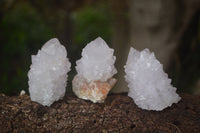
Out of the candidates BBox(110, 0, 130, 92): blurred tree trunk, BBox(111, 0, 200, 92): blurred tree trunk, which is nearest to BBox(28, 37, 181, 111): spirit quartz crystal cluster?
BBox(111, 0, 200, 92): blurred tree trunk

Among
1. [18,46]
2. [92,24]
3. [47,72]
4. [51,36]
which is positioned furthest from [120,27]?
[47,72]

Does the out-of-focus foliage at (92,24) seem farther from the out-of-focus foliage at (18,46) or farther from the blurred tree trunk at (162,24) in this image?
the blurred tree trunk at (162,24)

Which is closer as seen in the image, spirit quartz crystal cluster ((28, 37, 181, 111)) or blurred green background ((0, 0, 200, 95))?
spirit quartz crystal cluster ((28, 37, 181, 111))

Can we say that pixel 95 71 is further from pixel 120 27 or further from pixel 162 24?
pixel 120 27

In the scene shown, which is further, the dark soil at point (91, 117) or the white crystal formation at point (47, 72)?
the white crystal formation at point (47, 72)

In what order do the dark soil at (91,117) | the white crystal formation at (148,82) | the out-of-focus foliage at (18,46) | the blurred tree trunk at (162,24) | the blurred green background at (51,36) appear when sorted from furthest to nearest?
the out-of-focus foliage at (18,46) → the blurred green background at (51,36) → the blurred tree trunk at (162,24) → the white crystal formation at (148,82) → the dark soil at (91,117)

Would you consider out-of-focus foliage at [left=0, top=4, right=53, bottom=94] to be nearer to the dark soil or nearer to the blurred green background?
the blurred green background

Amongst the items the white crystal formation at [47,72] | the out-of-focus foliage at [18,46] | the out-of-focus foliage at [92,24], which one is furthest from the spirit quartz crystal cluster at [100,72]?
the out-of-focus foliage at [92,24]

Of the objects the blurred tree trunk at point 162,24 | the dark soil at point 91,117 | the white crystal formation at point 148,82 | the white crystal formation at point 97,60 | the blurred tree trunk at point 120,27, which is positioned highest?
the blurred tree trunk at point 120,27
